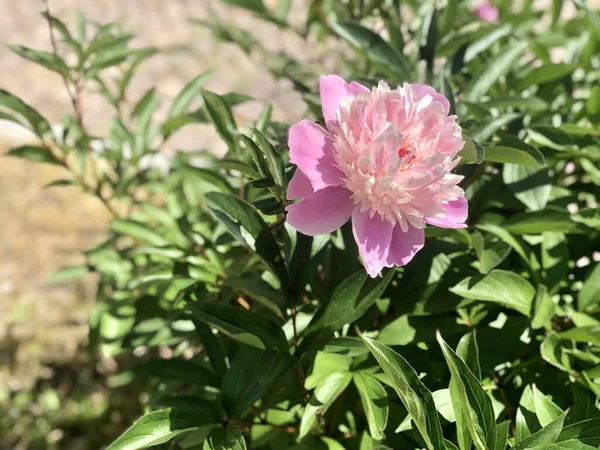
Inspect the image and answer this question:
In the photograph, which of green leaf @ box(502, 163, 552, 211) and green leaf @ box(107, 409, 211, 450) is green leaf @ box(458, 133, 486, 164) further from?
green leaf @ box(107, 409, 211, 450)

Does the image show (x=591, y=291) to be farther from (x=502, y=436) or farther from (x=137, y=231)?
(x=137, y=231)

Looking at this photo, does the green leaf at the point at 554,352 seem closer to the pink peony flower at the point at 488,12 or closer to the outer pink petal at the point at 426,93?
the outer pink petal at the point at 426,93

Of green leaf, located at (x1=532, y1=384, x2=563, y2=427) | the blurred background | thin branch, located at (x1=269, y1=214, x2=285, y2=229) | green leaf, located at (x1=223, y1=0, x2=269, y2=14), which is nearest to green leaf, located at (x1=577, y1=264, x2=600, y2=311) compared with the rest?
green leaf, located at (x1=532, y1=384, x2=563, y2=427)

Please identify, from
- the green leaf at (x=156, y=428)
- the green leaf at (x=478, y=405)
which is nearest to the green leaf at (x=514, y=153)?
the green leaf at (x=478, y=405)

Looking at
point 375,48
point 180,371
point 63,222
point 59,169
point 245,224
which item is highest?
point 375,48

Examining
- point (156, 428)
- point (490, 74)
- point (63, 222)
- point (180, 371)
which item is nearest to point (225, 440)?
point (156, 428)
